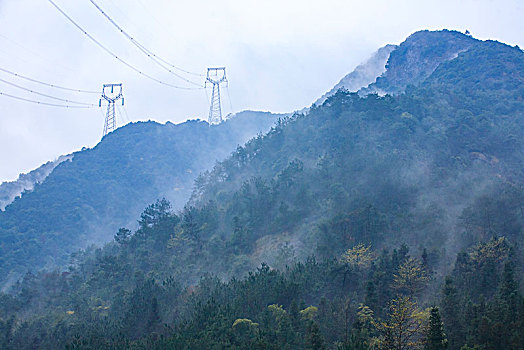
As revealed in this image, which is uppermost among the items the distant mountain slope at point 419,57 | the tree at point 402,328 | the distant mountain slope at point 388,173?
A: the distant mountain slope at point 419,57

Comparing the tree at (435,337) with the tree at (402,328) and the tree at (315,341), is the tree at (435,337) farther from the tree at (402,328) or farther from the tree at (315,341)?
the tree at (315,341)

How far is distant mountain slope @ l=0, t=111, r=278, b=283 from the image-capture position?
78188 millimetres

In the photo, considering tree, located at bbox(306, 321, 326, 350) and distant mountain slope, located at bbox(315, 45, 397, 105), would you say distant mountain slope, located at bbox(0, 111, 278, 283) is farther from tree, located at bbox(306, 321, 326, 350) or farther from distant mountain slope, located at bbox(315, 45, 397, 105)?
tree, located at bbox(306, 321, 326, 350)

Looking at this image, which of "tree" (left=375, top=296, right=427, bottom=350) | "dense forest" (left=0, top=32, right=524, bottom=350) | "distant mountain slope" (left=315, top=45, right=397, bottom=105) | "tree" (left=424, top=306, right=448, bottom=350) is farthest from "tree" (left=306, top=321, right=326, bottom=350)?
"distant mountain slope" (left=315, top=45, right=397, bottom=105)

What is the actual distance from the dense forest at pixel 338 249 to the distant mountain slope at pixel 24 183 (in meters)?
45.6

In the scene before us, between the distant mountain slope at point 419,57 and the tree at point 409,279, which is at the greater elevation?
the distant mountain slope at point 419,57

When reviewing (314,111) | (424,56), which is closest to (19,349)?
(314,111)

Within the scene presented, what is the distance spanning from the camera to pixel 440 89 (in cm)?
7206

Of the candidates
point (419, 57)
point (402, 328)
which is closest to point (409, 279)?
point (402, 328)

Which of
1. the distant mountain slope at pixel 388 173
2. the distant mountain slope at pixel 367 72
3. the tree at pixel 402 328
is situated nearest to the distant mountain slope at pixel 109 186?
the distant mountain slope at pixel 367 72

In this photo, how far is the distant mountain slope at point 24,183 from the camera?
105 m

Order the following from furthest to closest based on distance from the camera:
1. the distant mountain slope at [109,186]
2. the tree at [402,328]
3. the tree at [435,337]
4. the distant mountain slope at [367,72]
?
1. the distant mountain slope at [367,72]
2. the distant mountain slope at [109,186]
3. the tree at [402,328]
4. the tree at [435,337]

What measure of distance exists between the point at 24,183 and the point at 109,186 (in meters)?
24.5

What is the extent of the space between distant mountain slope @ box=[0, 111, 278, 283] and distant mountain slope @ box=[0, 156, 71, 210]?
23.1 feet
